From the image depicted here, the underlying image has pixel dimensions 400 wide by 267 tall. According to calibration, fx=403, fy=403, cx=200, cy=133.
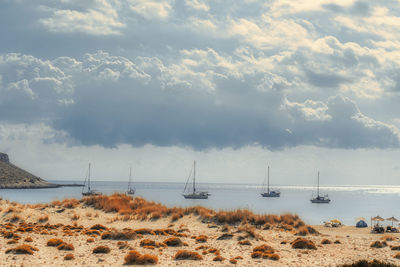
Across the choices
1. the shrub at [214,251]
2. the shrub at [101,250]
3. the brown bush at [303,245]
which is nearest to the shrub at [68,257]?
the shrub at [101,250]

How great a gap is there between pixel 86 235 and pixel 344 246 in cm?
2099

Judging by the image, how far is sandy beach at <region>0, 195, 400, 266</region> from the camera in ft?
82.8

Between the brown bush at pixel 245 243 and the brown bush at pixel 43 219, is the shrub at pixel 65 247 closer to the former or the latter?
the brown bush at pixel 245 243

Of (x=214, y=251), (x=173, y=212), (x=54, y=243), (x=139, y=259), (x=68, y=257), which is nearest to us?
(x=139, y=259)

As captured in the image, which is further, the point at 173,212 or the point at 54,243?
the point at 173,212

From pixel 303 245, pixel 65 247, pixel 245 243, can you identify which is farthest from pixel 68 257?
pixel 303 245

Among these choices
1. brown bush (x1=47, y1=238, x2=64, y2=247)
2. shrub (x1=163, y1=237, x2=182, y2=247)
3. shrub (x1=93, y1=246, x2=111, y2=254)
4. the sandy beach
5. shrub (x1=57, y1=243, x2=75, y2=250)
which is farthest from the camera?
shrub (x1=163, y1=237, x2=182, y2=247)

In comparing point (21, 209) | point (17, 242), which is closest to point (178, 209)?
point (21, 209)

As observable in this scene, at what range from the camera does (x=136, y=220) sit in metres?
44.1

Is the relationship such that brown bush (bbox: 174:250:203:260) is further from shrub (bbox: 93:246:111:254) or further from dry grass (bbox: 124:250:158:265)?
shrub (bbox: 93:246:111:254)

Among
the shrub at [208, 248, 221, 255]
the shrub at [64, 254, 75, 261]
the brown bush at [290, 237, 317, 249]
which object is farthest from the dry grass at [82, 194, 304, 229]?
the shrub at [64, 254, 75, 261]

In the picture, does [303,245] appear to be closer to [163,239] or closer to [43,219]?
[163,239]

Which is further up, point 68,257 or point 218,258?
point 218,258

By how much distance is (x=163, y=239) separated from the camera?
32469 mm
